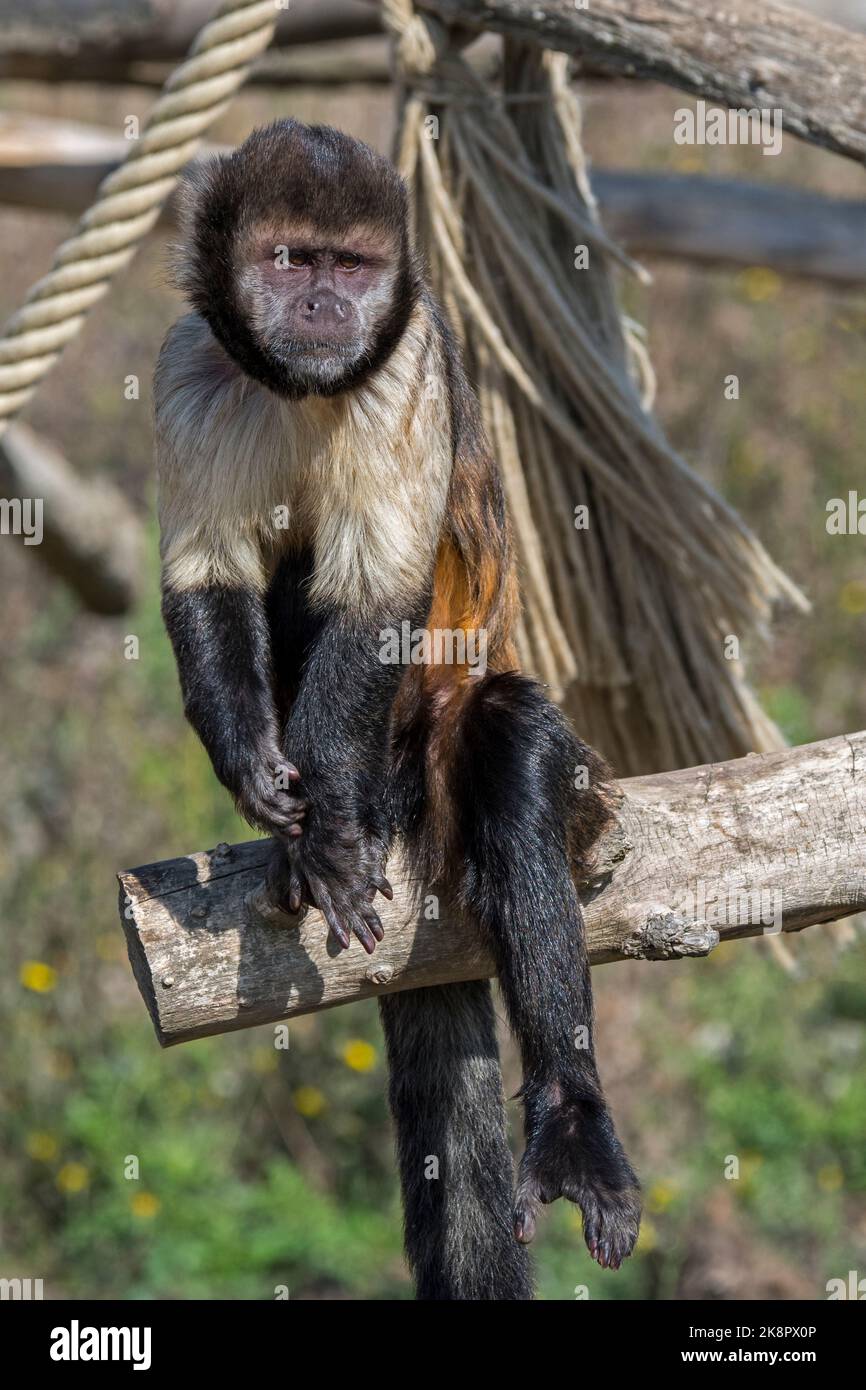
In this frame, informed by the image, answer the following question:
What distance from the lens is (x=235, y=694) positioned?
9.37 feet

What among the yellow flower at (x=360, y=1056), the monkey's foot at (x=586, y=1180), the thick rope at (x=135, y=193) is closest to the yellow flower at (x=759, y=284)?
the yellow flower at (x=360, y=1056)

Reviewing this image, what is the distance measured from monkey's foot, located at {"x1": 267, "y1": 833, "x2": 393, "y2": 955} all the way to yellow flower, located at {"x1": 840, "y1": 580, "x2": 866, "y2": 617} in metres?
5.02

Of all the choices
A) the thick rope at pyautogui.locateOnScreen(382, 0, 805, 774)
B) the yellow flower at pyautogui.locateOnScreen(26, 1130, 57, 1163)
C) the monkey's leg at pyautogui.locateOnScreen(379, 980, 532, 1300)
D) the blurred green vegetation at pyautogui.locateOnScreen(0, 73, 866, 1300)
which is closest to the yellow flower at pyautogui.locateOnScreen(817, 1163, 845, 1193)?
the blurred green vegetation at pyautogui.locateOnScreen(0, 73, 866, 1300)

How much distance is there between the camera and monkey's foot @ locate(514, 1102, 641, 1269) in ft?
8.65

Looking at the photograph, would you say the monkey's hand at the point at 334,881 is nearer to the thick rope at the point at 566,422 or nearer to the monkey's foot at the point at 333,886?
the monkey's foot at the point at 333,886

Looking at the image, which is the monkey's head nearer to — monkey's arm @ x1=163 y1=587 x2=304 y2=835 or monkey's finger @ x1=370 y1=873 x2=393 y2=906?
monkey's arm @ x1=163 y1=587 x2=304 y2=835

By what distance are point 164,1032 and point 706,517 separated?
200 centimetres

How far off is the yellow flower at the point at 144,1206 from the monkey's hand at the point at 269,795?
3.20m

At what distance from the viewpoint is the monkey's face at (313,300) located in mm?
2750

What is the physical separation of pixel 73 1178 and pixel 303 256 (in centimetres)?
399

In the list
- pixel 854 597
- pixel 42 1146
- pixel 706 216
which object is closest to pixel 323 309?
pixel 706 216

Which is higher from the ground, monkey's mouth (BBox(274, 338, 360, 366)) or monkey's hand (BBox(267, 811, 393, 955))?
monkey's mouth (BBox(274, 338, 360, 366))

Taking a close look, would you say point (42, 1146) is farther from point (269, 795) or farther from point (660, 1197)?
point (269, 795)
